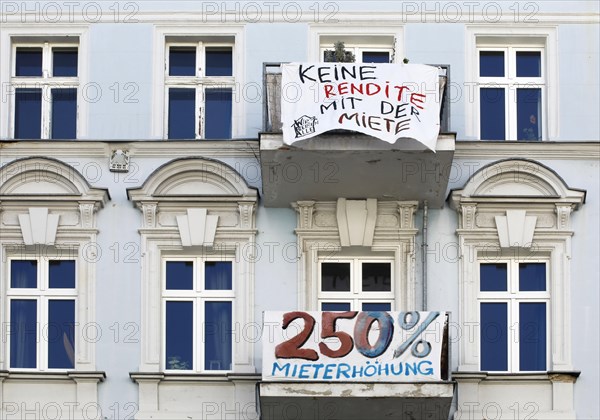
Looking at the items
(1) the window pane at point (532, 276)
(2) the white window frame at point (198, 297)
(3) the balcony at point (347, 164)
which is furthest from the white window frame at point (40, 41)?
(1) the window pane at point (532, 276)

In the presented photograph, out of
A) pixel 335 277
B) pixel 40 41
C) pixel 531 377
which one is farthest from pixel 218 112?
pixel 531 377

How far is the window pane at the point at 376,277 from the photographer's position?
26109 mm

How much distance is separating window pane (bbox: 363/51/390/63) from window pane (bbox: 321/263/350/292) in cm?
280

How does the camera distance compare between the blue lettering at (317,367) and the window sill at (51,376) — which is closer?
the blue lettering at (317,367)

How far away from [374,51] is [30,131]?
15.4 feet

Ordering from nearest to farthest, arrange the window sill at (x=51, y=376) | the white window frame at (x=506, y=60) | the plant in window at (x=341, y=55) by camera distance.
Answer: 1. the plant in window at (x=341, y=55)
2. the window sill at (x=51, y=376)
3. the white window frame at (x=506, y=60)

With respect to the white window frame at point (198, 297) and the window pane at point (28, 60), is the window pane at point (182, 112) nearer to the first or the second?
the white window frame at point (198, 297)

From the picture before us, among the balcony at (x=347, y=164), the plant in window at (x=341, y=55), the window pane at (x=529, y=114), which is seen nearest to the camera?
the balcony at (x=347, y=164)

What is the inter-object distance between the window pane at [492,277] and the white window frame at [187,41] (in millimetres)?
3718

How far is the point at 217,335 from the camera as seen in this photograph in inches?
1023

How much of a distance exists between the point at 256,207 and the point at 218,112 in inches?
59.9

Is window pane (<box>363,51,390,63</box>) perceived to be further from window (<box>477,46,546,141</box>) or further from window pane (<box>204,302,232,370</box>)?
window pane (<box>204,302,232,370</box>)

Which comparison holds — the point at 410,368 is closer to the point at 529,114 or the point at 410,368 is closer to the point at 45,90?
the point at 529,114

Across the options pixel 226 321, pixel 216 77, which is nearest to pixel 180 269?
pixel 226 321
